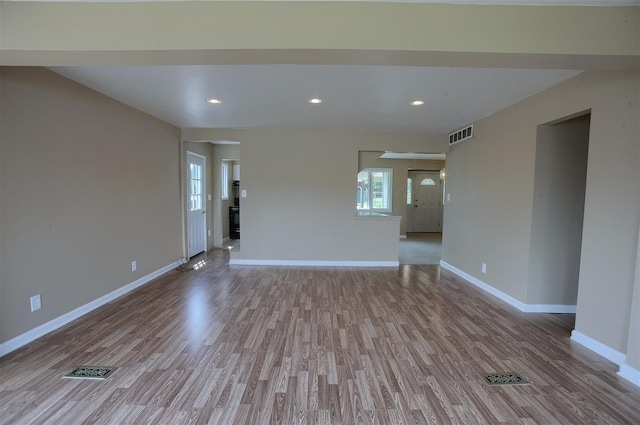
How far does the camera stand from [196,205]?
19.0 feet

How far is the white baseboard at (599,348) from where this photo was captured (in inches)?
88.0

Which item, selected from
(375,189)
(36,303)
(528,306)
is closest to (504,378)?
(528,306)

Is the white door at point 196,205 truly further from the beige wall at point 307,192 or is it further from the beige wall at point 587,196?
the beige wall at point 587,196

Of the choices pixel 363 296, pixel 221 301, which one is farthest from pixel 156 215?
pixel 363 296

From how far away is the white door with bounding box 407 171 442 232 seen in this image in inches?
391

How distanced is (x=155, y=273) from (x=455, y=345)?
4.04 m

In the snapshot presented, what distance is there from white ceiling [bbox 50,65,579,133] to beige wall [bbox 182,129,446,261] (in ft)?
2.28

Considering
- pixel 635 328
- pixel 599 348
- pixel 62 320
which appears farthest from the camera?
A: pixel 62 320

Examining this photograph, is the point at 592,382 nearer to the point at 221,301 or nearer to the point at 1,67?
the point at 221,301

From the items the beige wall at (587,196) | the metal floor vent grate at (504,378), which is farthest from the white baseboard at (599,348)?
the metal floor vent grate at (504,378)

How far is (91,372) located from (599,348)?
155 inches

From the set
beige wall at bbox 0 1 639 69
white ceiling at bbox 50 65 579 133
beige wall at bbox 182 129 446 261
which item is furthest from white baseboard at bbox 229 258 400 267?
beige wall at bbox 0 1 639 69

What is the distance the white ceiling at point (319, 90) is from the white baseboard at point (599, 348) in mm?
2320

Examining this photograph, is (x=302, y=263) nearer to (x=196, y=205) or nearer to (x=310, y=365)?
(x=196, y=205)
